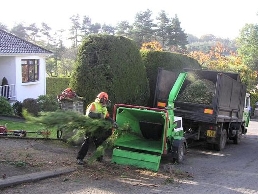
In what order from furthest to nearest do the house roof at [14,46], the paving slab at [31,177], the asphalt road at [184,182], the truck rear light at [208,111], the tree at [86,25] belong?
the tree at [86,25], the house roof at [14,46], the truck rear light at [208,111], the asphalt road at [184,182], the paving slab at [31,177]

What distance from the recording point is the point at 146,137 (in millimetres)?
10031

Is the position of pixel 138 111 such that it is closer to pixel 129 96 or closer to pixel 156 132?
pixel 156 132

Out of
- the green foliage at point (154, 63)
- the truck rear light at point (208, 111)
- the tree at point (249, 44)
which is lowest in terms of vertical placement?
the truck rear light at point (208, 111)

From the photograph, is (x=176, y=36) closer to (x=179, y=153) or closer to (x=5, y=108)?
(x=5, y=108)

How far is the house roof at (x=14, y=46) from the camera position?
21.7 m

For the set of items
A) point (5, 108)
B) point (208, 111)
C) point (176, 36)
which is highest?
point (176, 36)

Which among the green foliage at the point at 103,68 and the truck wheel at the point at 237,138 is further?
the truck wheel at the point at 237,138

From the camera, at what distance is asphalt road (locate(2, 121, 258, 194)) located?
6.79 meters

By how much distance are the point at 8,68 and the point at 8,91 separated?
169cm

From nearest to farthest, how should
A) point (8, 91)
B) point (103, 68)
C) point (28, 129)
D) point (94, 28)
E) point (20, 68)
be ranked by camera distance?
point (103, 68)
point (28, 129)
point (8, 91)
point (20, 68)
point (94, 28)

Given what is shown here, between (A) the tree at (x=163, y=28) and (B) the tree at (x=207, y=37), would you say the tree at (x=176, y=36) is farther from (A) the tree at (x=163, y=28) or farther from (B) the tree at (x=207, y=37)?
(B) the tree at (x=207, y=37)

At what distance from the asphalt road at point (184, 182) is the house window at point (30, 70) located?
49.2 ft

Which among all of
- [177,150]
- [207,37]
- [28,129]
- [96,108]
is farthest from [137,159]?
[207,37]

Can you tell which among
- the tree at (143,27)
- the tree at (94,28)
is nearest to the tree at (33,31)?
the tree at (94,28)
